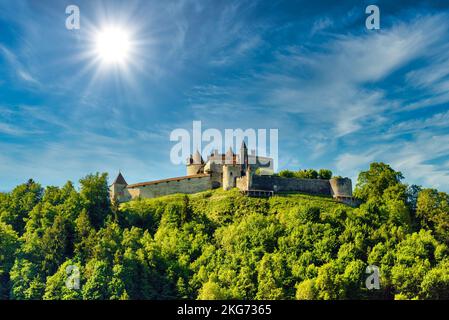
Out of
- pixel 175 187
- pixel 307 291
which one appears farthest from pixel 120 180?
pixel 307 291

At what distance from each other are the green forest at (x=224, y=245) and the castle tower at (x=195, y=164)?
1177 centimetres

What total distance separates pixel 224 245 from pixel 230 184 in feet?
45.8

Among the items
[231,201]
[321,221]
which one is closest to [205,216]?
[231,201]

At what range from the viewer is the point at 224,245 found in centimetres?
6216

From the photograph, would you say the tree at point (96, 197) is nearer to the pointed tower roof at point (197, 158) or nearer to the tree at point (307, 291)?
the pointed tower roof at point (197, 158)

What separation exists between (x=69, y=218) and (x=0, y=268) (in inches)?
410

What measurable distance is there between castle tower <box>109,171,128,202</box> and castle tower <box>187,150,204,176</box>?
1130 cm

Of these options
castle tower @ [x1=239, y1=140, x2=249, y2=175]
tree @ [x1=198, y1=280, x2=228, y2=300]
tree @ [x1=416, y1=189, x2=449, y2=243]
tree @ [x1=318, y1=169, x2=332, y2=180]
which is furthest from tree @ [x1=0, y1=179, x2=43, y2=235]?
tree @ [x1=416, y1=189, x2=449, y2=243]

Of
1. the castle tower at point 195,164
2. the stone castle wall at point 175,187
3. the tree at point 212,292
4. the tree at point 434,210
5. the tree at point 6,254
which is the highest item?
the castle tower at point 195,164

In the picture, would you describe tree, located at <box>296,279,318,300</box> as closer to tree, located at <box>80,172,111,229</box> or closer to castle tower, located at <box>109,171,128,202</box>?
tree, located at <box>80,172,111,229</box>

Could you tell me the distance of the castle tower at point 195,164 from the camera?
85125 millimetres

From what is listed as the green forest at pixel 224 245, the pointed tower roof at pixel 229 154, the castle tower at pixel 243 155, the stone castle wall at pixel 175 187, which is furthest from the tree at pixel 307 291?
the pointed tower roof at pixel 229 154

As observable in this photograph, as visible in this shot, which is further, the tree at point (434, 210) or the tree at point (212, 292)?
the tree at point (434, 210)
